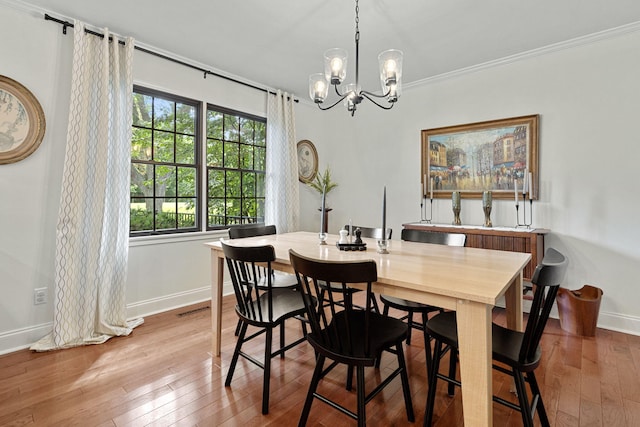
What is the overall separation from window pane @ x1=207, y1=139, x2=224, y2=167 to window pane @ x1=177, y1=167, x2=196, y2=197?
0.77 ft

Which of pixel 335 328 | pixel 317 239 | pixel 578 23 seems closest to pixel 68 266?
pixel 317 239

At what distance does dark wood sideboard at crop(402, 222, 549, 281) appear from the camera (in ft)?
9.41

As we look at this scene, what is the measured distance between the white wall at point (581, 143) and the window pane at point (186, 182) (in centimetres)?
279

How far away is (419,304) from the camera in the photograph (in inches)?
79.1

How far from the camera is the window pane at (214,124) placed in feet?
12.0

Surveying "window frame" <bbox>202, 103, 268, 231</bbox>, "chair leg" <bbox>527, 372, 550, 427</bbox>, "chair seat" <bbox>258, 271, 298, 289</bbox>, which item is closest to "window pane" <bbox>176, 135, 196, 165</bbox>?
"window frame" <bbox>202, 103, 268, 231</bbox>

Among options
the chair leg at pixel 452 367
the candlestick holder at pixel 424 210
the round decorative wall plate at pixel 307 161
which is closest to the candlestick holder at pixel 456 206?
the candlestick holder at pixel 424 210

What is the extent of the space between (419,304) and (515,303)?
20.5 inches

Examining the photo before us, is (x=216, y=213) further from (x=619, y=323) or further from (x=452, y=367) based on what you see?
(x=619, y=323)

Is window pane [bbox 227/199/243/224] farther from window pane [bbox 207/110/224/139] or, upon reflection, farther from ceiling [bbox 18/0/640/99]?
ceiling [bbox 18/0/640/99]

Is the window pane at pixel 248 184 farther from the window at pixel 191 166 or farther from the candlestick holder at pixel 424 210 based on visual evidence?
the candlestick holder at pixel 424 210

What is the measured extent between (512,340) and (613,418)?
2.59 feet

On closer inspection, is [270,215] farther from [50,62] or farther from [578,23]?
[578,23]

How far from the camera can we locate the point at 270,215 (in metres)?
4.14
